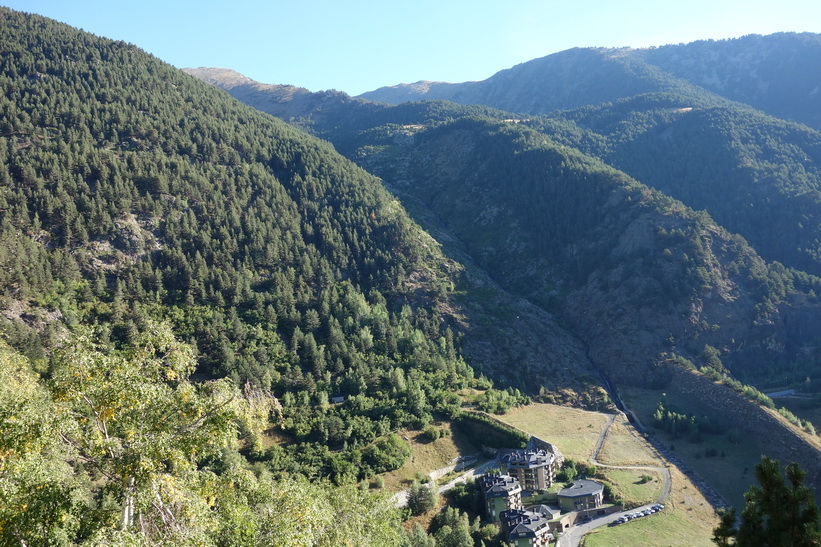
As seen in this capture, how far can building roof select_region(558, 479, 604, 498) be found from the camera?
2066 inches

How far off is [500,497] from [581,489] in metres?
10.3

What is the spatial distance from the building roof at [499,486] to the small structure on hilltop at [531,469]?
169 cm

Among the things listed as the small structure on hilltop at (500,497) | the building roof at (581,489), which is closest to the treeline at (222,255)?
the small structure on hilltop at (500,497)

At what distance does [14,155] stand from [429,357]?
76.4 metres

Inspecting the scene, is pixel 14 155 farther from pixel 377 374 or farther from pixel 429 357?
pixel 429 357

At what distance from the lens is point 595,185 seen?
125375 millimetres

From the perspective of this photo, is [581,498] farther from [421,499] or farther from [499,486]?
[421,499]

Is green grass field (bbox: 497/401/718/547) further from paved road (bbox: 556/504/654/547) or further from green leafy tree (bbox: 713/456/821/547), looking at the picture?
green leafy tree (bbox: 713/456/821/547)

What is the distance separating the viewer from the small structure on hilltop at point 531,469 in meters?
56.0

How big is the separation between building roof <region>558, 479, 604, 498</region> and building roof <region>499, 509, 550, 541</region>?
537 centimetres

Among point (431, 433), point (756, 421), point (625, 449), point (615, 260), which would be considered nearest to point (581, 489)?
point (625, 449)

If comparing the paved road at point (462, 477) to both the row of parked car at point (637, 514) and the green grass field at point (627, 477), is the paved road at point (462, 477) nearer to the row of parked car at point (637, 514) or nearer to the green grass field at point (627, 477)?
the green grass field at point (627, 477)

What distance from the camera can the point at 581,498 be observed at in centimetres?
5228

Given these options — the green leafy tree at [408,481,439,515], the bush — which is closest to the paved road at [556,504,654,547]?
the green leafy tree at [408,481,439,515]
